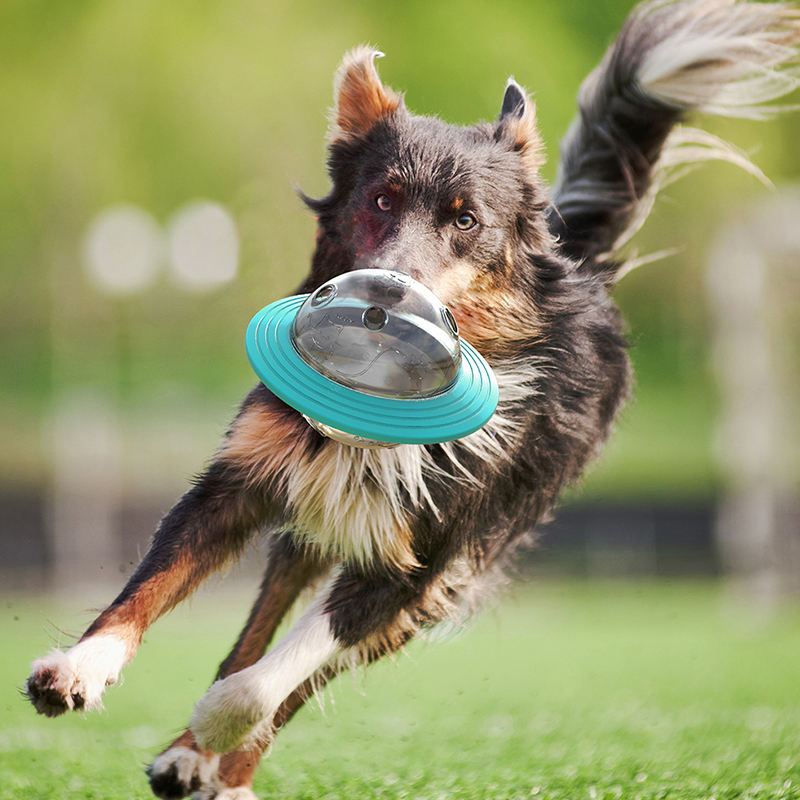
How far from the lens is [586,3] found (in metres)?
28.4

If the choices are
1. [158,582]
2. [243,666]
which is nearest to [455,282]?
[158,582]

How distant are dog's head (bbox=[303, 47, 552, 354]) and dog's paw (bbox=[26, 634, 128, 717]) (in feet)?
4.85

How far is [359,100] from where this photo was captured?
14.0ft

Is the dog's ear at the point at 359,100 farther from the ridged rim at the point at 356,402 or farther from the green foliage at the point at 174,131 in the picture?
the green foliage at the point at 174,131

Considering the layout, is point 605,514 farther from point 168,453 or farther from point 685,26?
point 685,26

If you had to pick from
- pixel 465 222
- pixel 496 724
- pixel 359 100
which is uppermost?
pixel 359 100

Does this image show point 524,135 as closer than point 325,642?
No

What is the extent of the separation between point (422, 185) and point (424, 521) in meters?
→ 1.16

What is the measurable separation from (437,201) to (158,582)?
1550 mm

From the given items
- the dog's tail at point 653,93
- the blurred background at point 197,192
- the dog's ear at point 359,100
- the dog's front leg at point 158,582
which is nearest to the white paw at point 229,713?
the dog's front leg at point 158,582

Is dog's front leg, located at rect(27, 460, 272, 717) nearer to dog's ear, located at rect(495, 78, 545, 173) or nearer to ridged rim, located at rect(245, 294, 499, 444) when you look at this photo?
ridged rim, located at rect(245, 294, 499, 444)

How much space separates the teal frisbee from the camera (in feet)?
11.5

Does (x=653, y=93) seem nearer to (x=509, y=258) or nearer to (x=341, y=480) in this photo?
(x=509, y=258)

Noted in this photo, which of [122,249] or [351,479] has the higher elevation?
[351,479]
